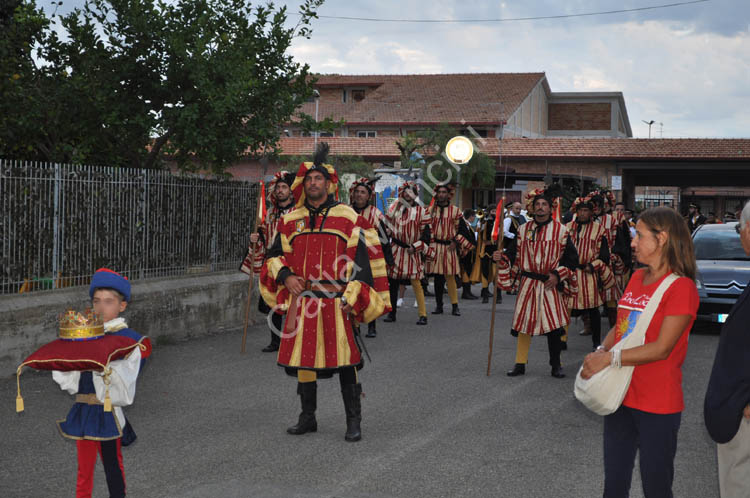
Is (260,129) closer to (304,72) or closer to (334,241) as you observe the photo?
(304,72)

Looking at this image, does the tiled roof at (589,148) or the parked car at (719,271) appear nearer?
the parked car at (719,271)

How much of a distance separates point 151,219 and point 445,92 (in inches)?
1775

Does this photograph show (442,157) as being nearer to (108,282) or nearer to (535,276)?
(535,276)

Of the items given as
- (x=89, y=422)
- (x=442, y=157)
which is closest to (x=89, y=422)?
(x=89, y=422)

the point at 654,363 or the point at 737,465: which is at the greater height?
the point at 654,363

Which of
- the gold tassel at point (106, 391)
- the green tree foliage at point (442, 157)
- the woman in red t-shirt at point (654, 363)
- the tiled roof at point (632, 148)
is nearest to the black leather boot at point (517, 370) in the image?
the woman in red t-shirt at point (654, 363)

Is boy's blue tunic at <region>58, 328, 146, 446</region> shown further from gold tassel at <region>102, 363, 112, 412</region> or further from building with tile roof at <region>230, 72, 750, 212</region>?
building with tile roof at <region>230, 72, 750, 212</region>

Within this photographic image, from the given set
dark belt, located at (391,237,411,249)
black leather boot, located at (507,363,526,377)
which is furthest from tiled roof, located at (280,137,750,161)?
black leather boot, located at (507,363,526,377)

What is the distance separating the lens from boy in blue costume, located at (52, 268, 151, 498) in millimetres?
4184

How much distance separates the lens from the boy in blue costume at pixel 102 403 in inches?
165

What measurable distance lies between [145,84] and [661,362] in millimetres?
10239

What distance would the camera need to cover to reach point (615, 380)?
12.2 ft

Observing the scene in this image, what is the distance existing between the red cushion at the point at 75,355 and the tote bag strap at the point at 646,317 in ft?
7.29

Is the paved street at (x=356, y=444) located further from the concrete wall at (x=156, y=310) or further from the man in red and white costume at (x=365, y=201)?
the man in red and white costume at (x=365, y=201)
